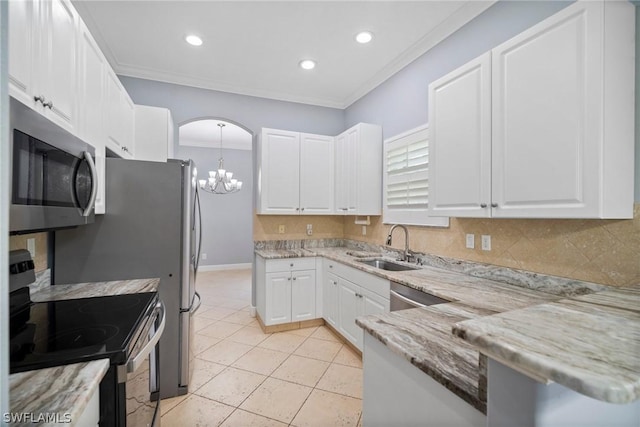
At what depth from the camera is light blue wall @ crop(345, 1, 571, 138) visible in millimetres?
1874

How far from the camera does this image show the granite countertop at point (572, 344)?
0.43 metres

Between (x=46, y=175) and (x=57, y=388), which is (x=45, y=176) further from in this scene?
(x=57, y=388)

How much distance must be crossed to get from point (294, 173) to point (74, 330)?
263 cm

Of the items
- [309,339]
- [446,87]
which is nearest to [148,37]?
[446,87]

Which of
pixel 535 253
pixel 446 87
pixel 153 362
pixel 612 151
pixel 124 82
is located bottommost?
pixel 153 362

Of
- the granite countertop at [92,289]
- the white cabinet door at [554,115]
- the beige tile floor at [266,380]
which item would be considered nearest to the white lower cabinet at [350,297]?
the beige tile floor at [266,380]

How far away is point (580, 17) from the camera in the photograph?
4.18 feet

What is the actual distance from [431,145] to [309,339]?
A: 2.30 meters

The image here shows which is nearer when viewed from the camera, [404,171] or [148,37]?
[148,37]

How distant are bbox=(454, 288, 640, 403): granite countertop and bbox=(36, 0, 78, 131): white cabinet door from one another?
181cm

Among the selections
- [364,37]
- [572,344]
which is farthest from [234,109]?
[572,344]

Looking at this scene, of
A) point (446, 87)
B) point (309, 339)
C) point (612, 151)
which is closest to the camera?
point (612, 151)

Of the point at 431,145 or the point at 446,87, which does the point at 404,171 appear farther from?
the point at 446,87

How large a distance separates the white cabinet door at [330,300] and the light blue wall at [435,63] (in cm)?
175
